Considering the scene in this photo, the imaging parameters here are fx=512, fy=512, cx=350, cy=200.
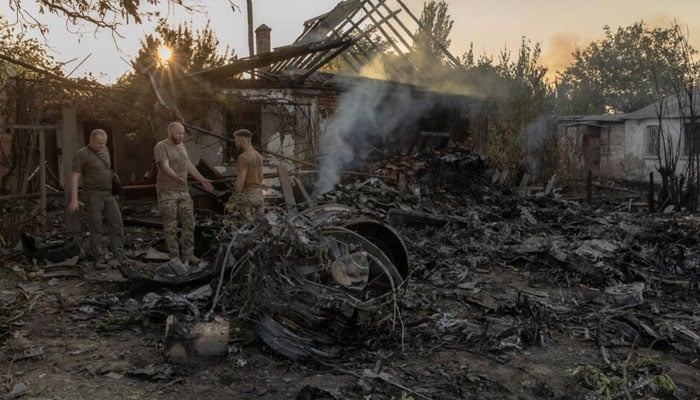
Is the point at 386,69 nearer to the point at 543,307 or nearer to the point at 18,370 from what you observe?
the point at 543,307

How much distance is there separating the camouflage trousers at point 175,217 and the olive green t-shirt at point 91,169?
86cm

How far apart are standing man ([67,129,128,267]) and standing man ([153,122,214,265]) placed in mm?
829

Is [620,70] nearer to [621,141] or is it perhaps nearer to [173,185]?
[621,141]

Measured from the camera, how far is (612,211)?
46.3 ft

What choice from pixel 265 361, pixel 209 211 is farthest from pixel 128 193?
pixel 265 361

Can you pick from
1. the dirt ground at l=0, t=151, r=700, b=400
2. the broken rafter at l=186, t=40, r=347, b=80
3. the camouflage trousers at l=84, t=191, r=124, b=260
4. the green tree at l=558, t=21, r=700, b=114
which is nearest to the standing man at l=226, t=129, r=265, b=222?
the camouflage trousers at l=84, t=191, r=124, b=260

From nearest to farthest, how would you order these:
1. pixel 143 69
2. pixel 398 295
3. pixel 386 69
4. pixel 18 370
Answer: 1. pixel 18 370
2. pixel 398 295
3. pixel 143 69
4. pixel 386 69

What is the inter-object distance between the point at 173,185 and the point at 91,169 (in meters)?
1.18

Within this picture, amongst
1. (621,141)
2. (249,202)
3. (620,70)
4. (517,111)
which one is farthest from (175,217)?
(620,70)

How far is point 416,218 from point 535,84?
10.2 metres

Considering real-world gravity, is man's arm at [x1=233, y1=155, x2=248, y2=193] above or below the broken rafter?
below

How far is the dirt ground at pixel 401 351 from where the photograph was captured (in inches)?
153

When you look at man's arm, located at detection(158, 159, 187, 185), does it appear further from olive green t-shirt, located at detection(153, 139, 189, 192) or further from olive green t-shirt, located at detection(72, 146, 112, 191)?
olive green t-shirt, located at detection(72, 146, 112, 191)

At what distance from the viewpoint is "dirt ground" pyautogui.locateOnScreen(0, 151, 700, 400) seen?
388cm
